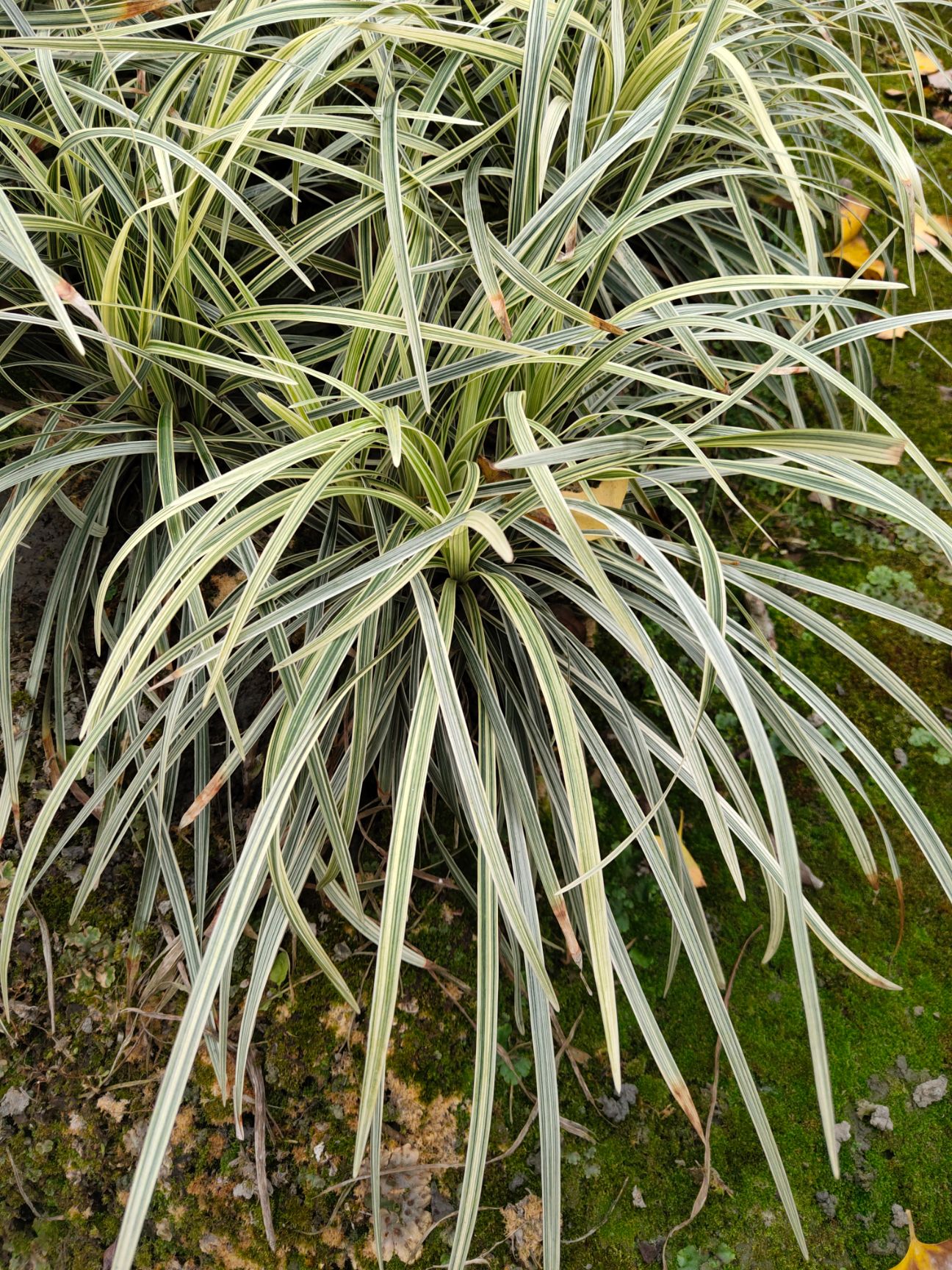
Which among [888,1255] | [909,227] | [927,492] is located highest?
[909,227]

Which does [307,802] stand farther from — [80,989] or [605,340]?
[605,340]

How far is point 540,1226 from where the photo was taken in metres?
0.97

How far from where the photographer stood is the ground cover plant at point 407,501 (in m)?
0.80

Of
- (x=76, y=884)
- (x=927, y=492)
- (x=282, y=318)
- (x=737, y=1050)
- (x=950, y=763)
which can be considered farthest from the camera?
(x=927, y=492)

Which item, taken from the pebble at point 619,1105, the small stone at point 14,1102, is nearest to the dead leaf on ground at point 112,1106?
the small stone at point 14,1102

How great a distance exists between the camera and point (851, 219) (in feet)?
5.50

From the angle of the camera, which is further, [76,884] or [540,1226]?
[76,884]

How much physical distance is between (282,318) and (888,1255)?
1282 millimetres

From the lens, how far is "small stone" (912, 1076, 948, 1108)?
1.04 meters

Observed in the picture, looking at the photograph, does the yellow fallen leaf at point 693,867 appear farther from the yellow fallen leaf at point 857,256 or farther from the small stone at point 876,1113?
the yellow fallen leaf at point 857,256

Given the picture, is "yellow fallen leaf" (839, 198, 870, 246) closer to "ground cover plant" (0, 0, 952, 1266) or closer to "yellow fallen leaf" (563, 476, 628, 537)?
"ground cover plant" (0, 0, 952, 1266)

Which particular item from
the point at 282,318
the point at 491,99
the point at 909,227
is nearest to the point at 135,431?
the point at 282,318

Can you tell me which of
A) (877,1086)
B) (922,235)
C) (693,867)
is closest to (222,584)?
(693,867)

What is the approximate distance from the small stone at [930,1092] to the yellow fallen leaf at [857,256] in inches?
56.6
